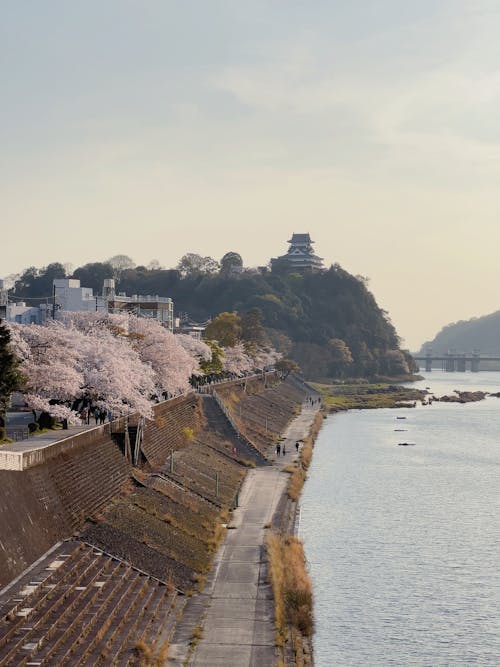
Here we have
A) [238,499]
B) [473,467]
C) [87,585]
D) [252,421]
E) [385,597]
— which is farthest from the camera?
[252,421]

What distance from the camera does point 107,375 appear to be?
196 feet

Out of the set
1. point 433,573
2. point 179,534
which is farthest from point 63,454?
point 433,573

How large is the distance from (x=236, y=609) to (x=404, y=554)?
16.9 m

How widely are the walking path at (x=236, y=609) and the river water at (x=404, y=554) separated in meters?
2.73

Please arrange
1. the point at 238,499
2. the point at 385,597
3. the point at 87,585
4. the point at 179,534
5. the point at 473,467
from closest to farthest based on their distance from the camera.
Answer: the point at 87,585
the point at 385,597
the point at 179,534
the point at 238,499
the point at 473,467

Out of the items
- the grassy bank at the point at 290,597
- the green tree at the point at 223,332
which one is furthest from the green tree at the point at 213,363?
the grassy bank at the point at 290,597

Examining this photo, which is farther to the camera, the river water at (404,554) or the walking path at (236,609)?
the river water at (404,554)

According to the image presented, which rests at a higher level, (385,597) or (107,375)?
(107,375)

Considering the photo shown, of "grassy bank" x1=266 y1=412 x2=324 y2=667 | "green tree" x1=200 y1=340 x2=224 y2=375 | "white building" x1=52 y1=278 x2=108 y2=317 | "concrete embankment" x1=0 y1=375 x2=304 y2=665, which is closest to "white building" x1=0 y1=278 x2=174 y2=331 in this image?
"white building" x1=52 y1=278 x2=108 y2=317

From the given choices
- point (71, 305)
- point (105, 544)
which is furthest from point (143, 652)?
point (71, 305)

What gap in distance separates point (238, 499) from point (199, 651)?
30954mm

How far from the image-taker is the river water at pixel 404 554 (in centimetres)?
3822

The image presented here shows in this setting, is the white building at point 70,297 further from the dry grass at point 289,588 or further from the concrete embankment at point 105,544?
the dry grass at point 289,588

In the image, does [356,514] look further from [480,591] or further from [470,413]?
[470,413]
